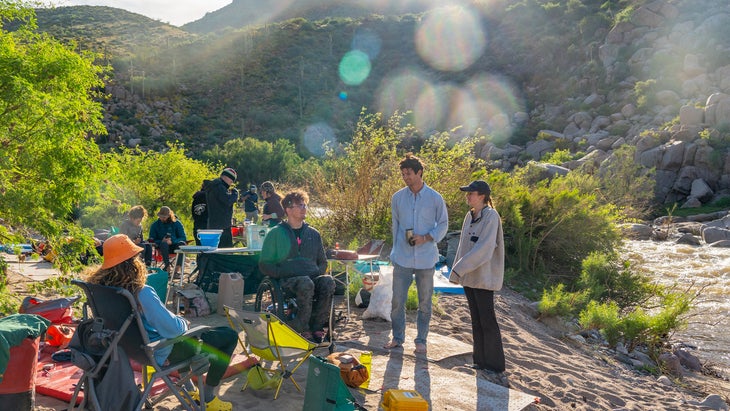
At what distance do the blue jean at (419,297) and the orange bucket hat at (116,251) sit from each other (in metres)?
2.40

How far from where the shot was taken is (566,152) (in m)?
30.9

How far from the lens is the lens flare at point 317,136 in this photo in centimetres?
3616

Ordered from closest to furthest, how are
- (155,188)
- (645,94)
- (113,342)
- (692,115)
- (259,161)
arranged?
1. (113,342)
2. (155,188)
3. (259,161)
4. (692,115)
5. (645,94)

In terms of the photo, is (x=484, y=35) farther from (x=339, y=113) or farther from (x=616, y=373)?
(x=616, y=373)

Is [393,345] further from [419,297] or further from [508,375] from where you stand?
[508,375]

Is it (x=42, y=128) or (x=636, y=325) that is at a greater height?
(x=42, y=128)

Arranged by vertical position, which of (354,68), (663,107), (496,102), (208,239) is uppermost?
(354,68)

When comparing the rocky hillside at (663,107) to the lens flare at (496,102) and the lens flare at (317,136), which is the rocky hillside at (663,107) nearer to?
the lens flare at (496,102)

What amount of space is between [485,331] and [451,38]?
176 feet

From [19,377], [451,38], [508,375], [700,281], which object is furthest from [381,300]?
[451,38]

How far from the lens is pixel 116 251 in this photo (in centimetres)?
Answer: 317

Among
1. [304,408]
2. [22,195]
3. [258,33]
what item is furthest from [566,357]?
[258,33]

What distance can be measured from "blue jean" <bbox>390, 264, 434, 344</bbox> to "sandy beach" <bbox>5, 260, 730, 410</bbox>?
188 millimetres

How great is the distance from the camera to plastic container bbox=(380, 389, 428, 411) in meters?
3.65
